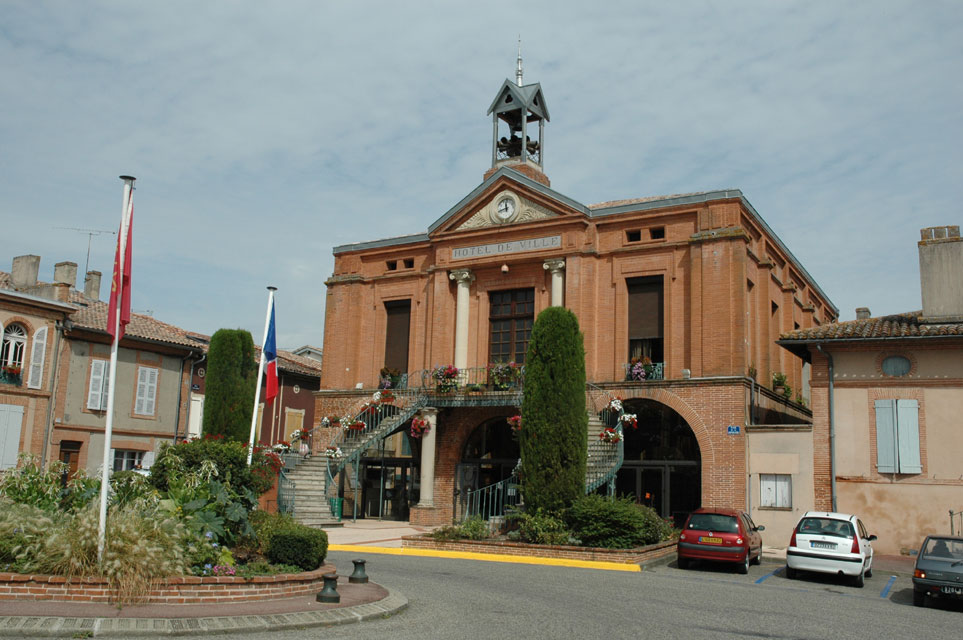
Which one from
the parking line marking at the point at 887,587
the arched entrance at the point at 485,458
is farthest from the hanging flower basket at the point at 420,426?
the parking line marking at the point at 887,587

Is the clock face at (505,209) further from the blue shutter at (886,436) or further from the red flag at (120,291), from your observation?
the red flag at (120,291)

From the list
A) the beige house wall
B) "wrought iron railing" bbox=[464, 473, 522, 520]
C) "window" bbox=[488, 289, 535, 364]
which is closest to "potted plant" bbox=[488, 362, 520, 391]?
"window" bbox=[488, 289, 535, 364]

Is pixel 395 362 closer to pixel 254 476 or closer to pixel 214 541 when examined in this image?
pixel 254 476

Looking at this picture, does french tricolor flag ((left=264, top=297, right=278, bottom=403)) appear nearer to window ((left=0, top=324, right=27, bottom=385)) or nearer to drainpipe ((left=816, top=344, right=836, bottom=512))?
window ((left=0, top=324, right=27, bottom=385))

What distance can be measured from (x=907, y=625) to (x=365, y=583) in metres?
7.61

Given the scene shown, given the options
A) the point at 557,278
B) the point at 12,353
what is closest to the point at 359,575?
the point at 557,278

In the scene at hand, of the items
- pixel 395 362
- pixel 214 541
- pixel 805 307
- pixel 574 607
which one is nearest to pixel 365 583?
pixel 214 541

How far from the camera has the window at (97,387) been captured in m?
30.8

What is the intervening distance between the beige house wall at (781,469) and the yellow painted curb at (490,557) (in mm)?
7395

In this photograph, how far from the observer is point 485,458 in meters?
29.0

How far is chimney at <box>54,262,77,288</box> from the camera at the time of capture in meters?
32.2

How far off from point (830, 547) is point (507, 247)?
15296mm

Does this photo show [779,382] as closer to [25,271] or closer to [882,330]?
[882,330]

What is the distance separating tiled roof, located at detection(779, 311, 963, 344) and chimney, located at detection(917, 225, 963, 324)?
47 centimetres
